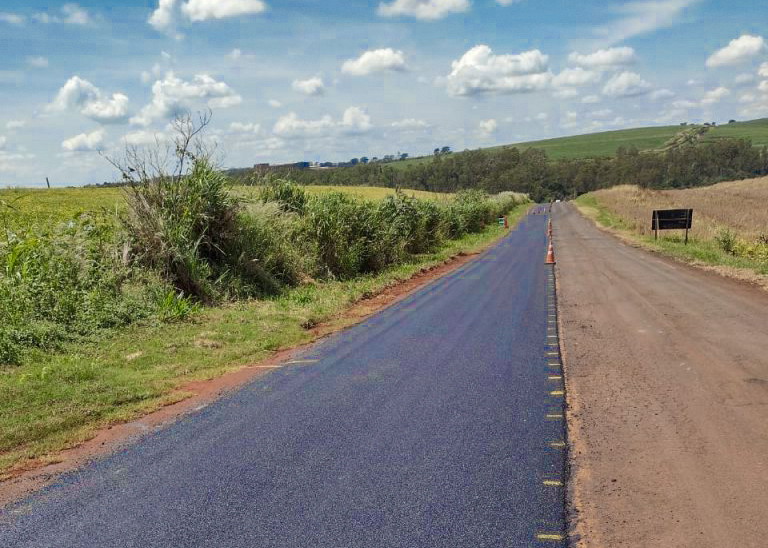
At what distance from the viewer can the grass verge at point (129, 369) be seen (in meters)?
6.17

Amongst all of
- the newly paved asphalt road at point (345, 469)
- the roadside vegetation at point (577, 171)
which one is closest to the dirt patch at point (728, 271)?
the newly paved asphalt road at point (345, 469)

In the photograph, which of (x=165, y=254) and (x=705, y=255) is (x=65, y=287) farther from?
(x=705, y=255)

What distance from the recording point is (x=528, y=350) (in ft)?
28.7

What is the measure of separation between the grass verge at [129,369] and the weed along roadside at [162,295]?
0.07ft

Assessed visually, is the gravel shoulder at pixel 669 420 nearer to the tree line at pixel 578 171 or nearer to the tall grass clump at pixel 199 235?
the tall grass clump at pixel 199 235

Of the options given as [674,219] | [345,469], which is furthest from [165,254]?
[674,219]

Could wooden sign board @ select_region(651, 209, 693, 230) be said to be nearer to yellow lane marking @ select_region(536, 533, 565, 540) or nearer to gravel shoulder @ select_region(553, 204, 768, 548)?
gravel shoulder @ select_region(553, 204, 768, 548)

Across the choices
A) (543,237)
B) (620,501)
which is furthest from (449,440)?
(543,237)

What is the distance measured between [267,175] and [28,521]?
603 inches

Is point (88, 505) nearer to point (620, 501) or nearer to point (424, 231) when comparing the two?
point (620, 501)

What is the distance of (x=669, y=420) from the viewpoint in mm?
5812

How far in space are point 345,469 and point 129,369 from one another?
4.64 m

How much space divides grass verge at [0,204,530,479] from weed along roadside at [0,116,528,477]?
0.07 feet

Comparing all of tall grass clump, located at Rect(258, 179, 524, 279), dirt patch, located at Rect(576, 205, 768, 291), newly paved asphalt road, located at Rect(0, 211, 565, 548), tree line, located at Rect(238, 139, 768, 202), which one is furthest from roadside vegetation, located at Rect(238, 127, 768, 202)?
newly paved asphalt road, located at Rect(0, 211, 565, 548)
